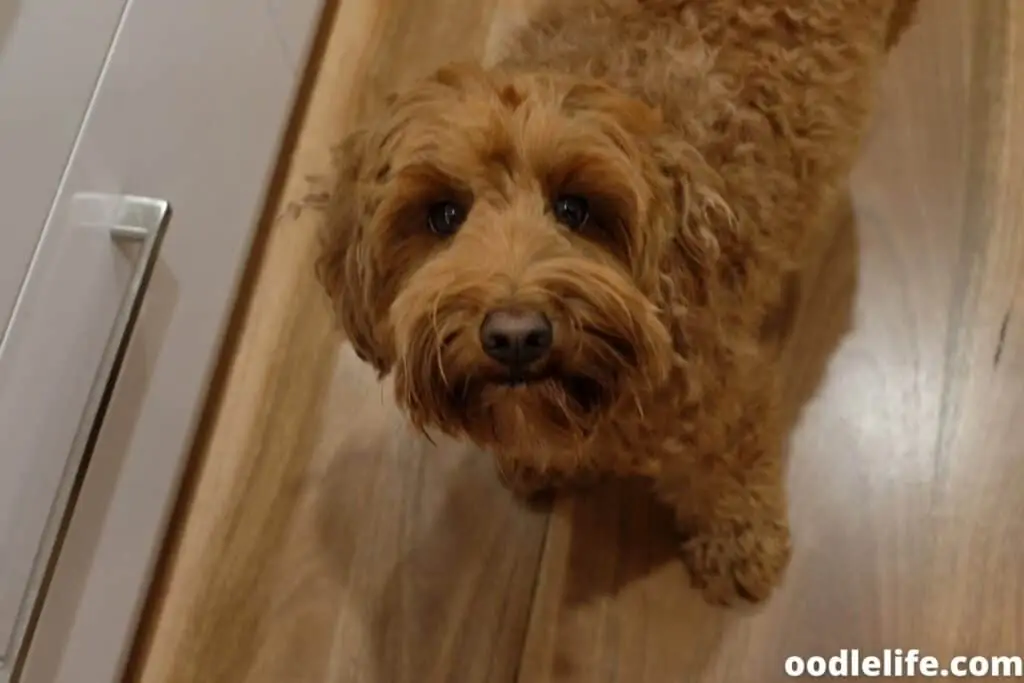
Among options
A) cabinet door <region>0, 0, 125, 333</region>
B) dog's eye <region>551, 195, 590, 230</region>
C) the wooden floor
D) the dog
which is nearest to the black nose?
the dog

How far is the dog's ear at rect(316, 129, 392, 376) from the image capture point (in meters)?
1.11

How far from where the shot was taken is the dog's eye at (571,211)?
107cm

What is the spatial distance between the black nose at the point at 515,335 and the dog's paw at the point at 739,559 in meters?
0.57

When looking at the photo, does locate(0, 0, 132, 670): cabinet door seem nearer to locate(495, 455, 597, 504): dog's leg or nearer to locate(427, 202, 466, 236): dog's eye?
locate(427, 202, 466, 236): dog's eye

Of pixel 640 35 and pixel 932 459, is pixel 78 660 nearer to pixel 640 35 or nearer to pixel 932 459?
pixel 640 35

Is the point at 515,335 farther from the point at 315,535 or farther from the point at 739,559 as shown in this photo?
the point at 315,535

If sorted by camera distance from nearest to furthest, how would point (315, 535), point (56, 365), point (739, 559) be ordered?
point (56, 365), point (739, 559), point (315, 535)

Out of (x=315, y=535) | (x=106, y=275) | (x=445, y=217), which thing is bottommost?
(x=315, y=535)

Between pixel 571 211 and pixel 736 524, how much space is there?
0.54 meters

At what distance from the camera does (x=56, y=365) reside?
1.16m

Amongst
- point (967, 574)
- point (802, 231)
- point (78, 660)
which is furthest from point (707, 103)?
point (78, 660)

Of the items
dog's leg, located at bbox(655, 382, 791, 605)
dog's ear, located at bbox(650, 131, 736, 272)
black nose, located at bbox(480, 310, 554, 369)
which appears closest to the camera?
black nose, located at bbox(480, 310, 554, 369)

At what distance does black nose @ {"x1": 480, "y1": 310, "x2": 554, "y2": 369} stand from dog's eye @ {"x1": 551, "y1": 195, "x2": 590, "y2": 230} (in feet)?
0.47

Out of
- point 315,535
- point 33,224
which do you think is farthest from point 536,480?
point 33,224
